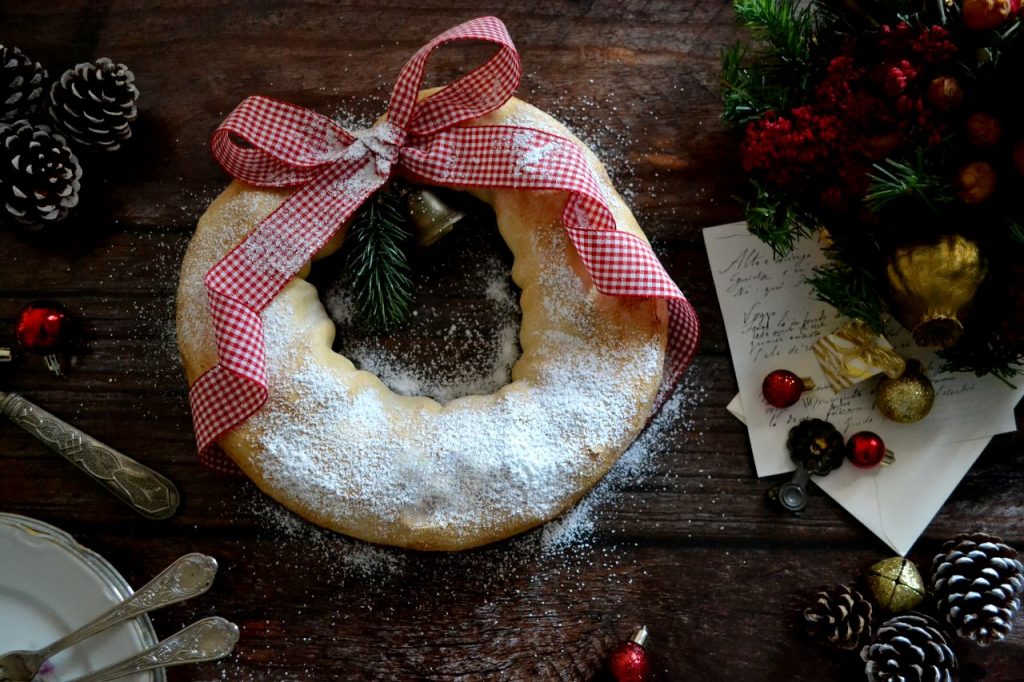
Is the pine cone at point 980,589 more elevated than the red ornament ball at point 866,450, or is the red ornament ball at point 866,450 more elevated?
the red ornament ball at point 866,450

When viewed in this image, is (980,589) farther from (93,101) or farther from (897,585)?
(93,101)

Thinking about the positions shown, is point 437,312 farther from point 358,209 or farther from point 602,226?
point 602,226

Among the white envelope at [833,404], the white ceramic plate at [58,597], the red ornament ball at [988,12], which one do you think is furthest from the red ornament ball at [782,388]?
the white ceramic plate at [58,597]

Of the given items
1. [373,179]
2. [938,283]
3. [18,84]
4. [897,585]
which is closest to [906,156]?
[938,283]

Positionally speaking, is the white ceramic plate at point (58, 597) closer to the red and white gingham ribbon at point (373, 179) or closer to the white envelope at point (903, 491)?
the red and white gingham ribbon at point (373, 179)

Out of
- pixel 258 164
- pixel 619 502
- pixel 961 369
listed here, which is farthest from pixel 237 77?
pixel 961 369
